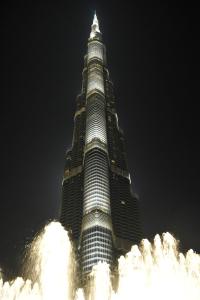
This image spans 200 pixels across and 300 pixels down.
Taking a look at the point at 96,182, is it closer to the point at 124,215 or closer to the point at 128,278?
the point at 124,215

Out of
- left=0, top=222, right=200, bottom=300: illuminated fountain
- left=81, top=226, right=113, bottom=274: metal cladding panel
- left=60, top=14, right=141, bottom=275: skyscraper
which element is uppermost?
left=60, top=14, right=141, bottom=275: skyscraper

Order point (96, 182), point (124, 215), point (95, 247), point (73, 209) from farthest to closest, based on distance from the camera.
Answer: point (73, 209), point (124, 215), point (96, 182), point (95, 247)

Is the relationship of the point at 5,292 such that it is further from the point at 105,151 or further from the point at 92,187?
the point at 105,151

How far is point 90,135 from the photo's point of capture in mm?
195250

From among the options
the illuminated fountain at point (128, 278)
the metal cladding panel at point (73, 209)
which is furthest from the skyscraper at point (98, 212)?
the illuminated fountain at point (128, 278)

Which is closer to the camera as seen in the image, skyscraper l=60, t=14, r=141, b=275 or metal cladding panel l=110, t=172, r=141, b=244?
skyscraper l=60, t=14, r=141, b=275

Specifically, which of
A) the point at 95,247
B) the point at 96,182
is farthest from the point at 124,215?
the point at 95,247

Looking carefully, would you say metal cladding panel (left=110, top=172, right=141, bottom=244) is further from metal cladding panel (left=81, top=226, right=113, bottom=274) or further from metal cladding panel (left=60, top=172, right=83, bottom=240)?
metal cladding panel (left=81, top=226, right=113, bottom=274)

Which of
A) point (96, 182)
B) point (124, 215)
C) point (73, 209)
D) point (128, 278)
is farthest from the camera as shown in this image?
point (73, 209)

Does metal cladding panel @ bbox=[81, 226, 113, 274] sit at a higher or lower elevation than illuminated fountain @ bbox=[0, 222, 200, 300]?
higher

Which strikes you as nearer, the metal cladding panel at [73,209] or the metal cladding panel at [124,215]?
the metal cladding panel at [124,215]

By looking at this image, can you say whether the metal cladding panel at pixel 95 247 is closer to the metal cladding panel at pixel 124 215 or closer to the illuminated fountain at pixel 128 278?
the metal cladding panel at pixel 124 215

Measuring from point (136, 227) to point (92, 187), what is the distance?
33.4 meters

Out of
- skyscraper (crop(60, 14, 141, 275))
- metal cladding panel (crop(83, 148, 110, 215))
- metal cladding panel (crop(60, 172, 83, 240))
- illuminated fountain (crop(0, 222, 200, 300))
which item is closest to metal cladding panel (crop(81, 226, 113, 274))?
skyscraper (crop(60, 14, 141, 275))
